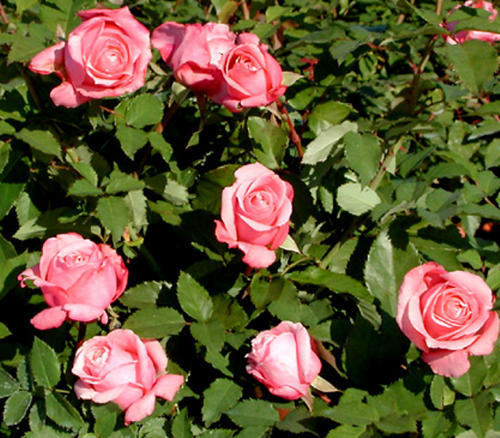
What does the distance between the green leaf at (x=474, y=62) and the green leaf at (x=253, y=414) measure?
702 mm

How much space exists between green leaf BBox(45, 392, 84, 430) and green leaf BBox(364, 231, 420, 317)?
0.64 m

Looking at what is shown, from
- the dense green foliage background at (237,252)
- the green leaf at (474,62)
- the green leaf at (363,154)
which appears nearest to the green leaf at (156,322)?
the dense green foliage background at (237,252)

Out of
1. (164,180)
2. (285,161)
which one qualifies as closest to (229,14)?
(285,161)

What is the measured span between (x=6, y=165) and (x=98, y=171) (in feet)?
0.62

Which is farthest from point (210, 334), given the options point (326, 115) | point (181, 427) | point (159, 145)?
point (326, 115)

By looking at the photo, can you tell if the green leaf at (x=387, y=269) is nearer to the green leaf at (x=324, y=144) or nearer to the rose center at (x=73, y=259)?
the green leaf at (x=324, y=144)

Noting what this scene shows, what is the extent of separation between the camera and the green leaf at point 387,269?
1.20m

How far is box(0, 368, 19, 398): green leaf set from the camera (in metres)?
1.12

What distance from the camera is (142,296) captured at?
3.98ft

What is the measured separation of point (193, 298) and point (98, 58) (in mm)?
487

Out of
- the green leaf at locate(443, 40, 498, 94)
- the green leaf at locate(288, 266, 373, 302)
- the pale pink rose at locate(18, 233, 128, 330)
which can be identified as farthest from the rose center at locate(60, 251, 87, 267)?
the green leaf at locate(443, 40, 498, 94)

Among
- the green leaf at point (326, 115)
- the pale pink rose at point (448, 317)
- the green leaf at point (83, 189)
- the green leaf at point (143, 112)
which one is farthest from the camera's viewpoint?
the green leaf at point (326, 115)

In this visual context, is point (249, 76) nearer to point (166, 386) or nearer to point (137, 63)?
point (137, 63)

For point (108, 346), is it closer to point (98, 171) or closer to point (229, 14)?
point (98, 171)
